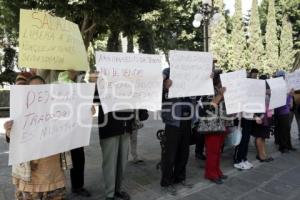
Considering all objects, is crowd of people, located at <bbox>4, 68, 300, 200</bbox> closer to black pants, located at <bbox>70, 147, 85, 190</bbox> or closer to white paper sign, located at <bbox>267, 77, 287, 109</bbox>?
black pants, located at <bbox>70, 147, 85, 190</bbox>

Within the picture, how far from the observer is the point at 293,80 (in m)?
7.72

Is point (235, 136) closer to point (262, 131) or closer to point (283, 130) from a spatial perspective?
point (262, 131)

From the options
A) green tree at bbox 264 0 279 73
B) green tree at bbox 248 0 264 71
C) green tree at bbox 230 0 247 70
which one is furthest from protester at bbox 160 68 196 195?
green tree at bbox 264 0 279 73

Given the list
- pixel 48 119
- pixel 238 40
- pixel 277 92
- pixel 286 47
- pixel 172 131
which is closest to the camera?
pixel 48 119

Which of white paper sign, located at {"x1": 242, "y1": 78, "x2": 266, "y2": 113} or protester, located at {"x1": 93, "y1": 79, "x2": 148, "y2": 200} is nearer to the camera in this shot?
protester, located at {"x1": 93, "y1": 79, "x2": 148, "y2": 200}

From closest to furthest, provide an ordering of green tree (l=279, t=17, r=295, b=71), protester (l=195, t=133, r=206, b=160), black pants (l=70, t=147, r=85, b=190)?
black pants (l=70, t=147, r=85, b=190) → protester (l=195, t=133, r=206, b=160) → green tree (l=279, t=17, r=295, b=71)

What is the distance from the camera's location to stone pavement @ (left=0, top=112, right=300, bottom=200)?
498 centimetres

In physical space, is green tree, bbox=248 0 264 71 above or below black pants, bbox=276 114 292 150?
above

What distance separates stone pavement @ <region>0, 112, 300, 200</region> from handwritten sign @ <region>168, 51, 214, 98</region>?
4.34 feet

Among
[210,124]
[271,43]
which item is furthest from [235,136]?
[271,43]

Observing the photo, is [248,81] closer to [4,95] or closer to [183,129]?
[183,129]

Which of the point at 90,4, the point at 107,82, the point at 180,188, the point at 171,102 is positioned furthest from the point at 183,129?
the point at 90,4

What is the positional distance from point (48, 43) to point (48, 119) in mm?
799

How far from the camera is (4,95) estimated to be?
58.3 ft
